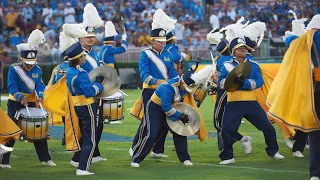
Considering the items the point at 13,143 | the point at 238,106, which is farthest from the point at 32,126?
the point at 238,106

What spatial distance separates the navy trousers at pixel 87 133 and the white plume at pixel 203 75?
1391 millimetres

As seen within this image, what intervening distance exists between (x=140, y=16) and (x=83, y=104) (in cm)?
2368

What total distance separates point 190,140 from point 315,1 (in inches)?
292

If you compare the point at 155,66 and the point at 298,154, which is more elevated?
the point at 155,66

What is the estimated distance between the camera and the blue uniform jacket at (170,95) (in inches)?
485

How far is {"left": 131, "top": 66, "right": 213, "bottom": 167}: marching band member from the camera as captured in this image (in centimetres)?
1232

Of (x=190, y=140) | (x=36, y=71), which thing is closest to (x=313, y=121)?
(x=36, y=71)

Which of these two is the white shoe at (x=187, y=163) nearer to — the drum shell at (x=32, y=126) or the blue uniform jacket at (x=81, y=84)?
the blue uniform jacket at (x=81, y=84)

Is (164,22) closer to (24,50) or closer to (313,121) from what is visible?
(24,50)

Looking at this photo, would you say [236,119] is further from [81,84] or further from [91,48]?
[91,48]

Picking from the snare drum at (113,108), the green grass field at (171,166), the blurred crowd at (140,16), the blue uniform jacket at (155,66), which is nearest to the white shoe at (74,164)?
the green grass field at (171,166)

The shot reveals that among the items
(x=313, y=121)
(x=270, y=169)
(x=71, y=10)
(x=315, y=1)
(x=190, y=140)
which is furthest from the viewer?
(x=71, y=10)

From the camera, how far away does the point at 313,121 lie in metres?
10.1

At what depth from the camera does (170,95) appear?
12328 millimetres
